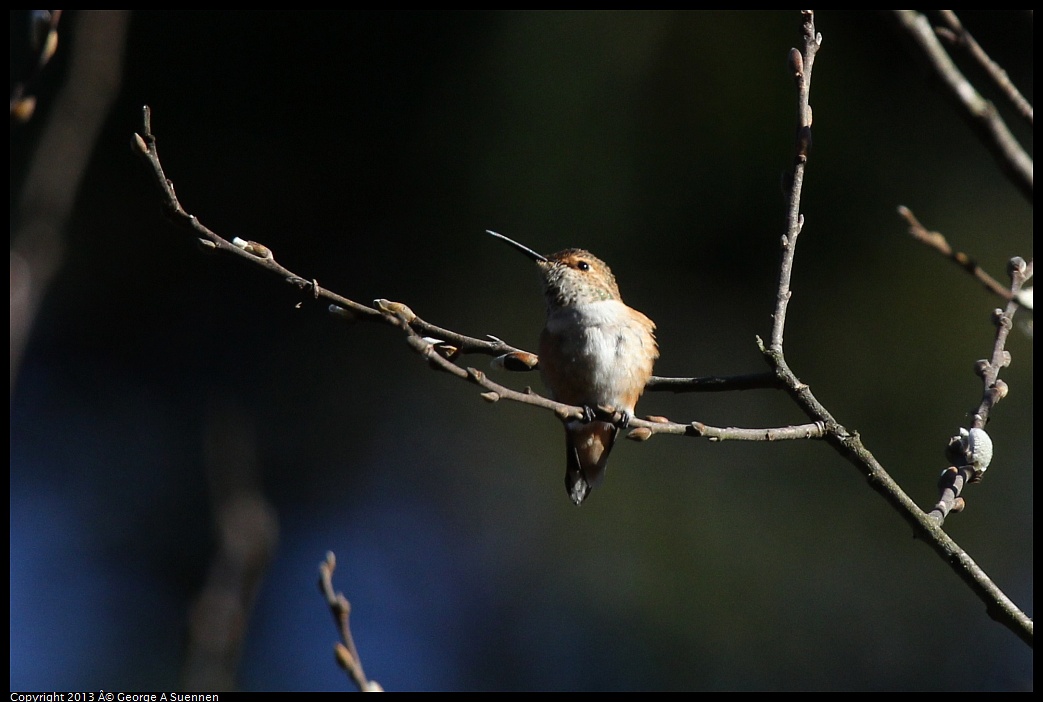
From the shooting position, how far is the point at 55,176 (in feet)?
7.59

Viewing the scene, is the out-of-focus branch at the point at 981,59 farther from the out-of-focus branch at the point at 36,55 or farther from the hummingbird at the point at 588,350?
the hummingbird at the point at 588,350

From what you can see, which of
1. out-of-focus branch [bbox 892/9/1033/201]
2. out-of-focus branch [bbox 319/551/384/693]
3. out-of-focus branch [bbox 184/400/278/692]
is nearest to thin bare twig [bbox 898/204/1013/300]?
out-of-focus branch [bbox 892/9/1033/201]

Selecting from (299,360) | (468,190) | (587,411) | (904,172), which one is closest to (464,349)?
(587,411)

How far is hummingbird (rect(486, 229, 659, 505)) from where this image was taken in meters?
3.09

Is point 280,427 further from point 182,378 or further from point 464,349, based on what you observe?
point 464,349

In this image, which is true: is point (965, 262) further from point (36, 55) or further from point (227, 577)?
point (227, 577)

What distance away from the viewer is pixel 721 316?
26.9 ft

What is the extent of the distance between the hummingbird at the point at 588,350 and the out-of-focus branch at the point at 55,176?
1211 mm

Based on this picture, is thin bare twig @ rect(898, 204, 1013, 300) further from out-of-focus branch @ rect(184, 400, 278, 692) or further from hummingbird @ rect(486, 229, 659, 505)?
out-of-focus branch @ rect(184, 400, 278, 692)

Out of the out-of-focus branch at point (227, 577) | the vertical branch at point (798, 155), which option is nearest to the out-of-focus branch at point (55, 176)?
the out-of-focus branch at point (227, 577)

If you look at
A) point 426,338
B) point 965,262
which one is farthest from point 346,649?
point 965,262

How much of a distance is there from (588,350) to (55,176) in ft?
5.43

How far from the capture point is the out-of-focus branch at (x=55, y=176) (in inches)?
81.8

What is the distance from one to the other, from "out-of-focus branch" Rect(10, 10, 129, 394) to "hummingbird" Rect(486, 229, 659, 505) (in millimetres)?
1211
